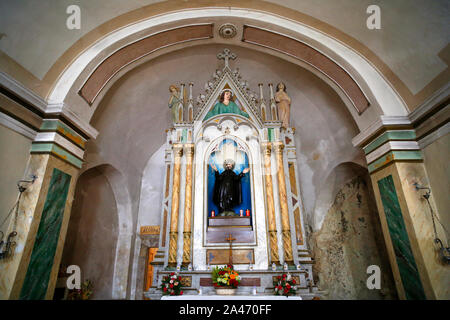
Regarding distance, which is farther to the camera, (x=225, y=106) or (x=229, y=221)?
(x=225, y=106)

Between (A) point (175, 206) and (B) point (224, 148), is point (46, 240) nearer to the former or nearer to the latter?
(A) point (175, 206)

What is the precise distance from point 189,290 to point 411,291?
456 centimetres

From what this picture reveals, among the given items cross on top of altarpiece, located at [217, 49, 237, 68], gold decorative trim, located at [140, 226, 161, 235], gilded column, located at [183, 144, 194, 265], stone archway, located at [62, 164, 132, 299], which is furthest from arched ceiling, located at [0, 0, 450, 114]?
gold decorative trim, located at [140, 226, 161, 235]

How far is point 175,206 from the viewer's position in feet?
23.0

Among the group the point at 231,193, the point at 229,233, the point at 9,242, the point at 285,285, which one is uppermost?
the point at 231,193

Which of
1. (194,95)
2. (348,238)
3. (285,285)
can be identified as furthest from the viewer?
(194,95)

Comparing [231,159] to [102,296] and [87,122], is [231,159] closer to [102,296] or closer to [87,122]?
[87,122]

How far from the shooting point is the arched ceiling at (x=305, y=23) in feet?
16.0

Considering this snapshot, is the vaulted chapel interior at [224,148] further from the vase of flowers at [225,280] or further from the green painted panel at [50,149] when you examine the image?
the vase of flowers at [225,280]

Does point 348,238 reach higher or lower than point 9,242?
higher

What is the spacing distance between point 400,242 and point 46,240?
6.96 m

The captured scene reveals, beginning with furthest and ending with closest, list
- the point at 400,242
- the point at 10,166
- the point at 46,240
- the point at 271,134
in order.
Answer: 1. the point at 271,134
2. the point at 400,242
3. the point at 46,240
4. the point at 10,166

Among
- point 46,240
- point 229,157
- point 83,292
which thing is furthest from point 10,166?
point 229,157

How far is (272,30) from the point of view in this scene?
23.4 ft
